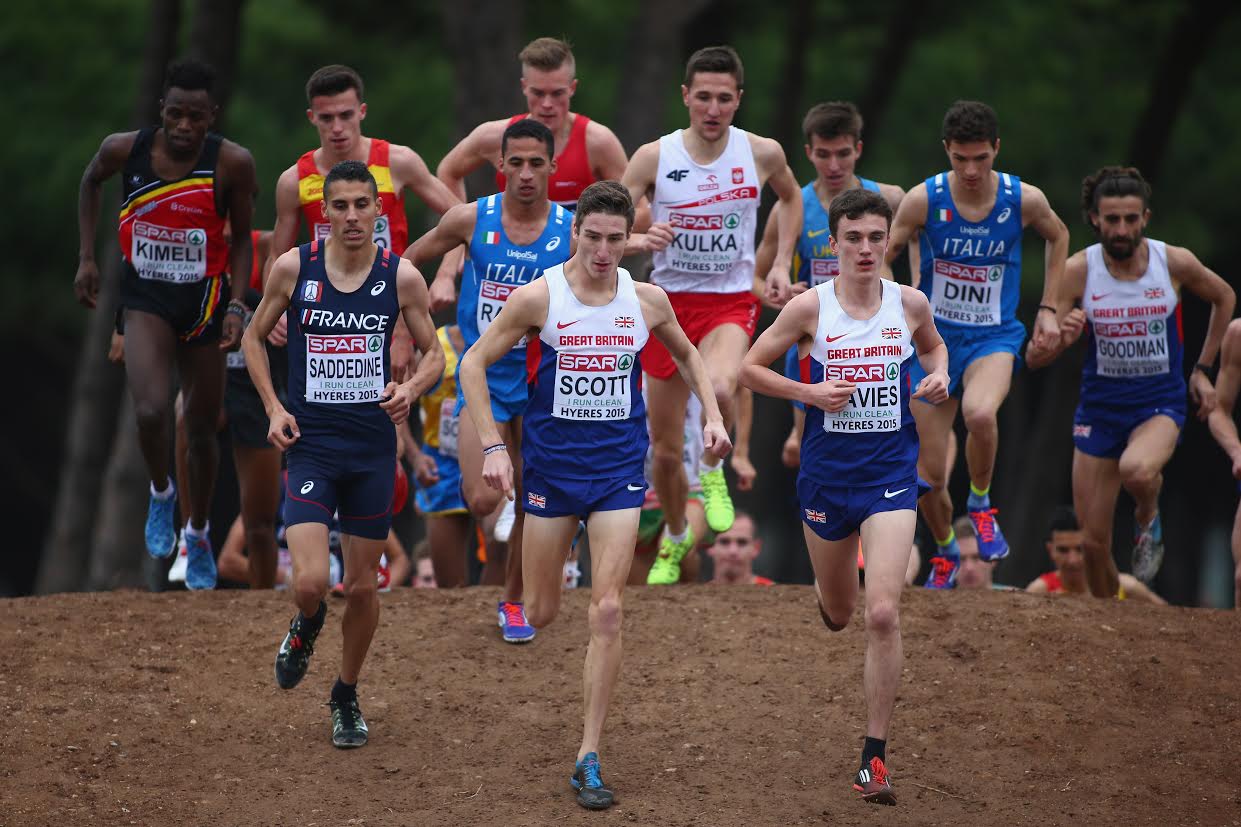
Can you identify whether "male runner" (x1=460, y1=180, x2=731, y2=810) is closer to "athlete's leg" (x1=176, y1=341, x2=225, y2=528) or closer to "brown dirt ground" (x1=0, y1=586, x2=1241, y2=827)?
"brown dirt ground" (x1=0, y1=586, x2=1241, y2=827)

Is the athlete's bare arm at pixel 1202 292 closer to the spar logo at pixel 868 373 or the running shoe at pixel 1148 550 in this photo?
the running shoe at pixel 1148 550

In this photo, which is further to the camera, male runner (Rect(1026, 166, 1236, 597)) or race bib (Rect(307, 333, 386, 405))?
male runner (Rect(1026, 166, 1236, 597))

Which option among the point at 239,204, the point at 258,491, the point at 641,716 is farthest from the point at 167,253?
the point at 641,716

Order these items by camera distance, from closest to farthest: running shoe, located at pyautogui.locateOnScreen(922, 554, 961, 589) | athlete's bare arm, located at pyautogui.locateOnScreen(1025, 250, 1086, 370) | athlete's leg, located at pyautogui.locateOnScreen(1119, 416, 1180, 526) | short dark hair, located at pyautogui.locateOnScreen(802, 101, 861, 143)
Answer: athlete's bare arm, located at pyautogui.locateOnScreen(1025, 250, 1086, 370) → short dark hair, located at pyautogui.locateOnScreen(802, 101, 861, 143) → athlete's leg, located at pyautogui.locateOnScreen(1119, 416, 1180, 526) → running shoe, located at pyautogui.locateOnScreen(922, 554, 961, 589)

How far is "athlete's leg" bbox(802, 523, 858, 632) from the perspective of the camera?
8.27 m

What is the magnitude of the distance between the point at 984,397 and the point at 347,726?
386 centimetres

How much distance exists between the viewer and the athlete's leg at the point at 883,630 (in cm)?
767

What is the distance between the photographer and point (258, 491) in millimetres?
10727

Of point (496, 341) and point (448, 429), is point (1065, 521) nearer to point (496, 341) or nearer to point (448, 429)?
point (448, 429)

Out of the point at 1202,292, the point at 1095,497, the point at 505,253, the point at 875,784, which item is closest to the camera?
the point at 875,784

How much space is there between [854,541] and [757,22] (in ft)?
44.4

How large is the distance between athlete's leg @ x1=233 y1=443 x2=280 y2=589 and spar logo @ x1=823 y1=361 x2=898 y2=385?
13.1 feet

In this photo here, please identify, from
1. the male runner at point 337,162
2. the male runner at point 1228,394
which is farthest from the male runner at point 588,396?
the male runner at point 1228,394

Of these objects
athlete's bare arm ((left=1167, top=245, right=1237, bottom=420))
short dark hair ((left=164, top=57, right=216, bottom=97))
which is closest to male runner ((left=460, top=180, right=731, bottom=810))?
short dark hair ((left=164, top=57, right=216, bottom=97))
